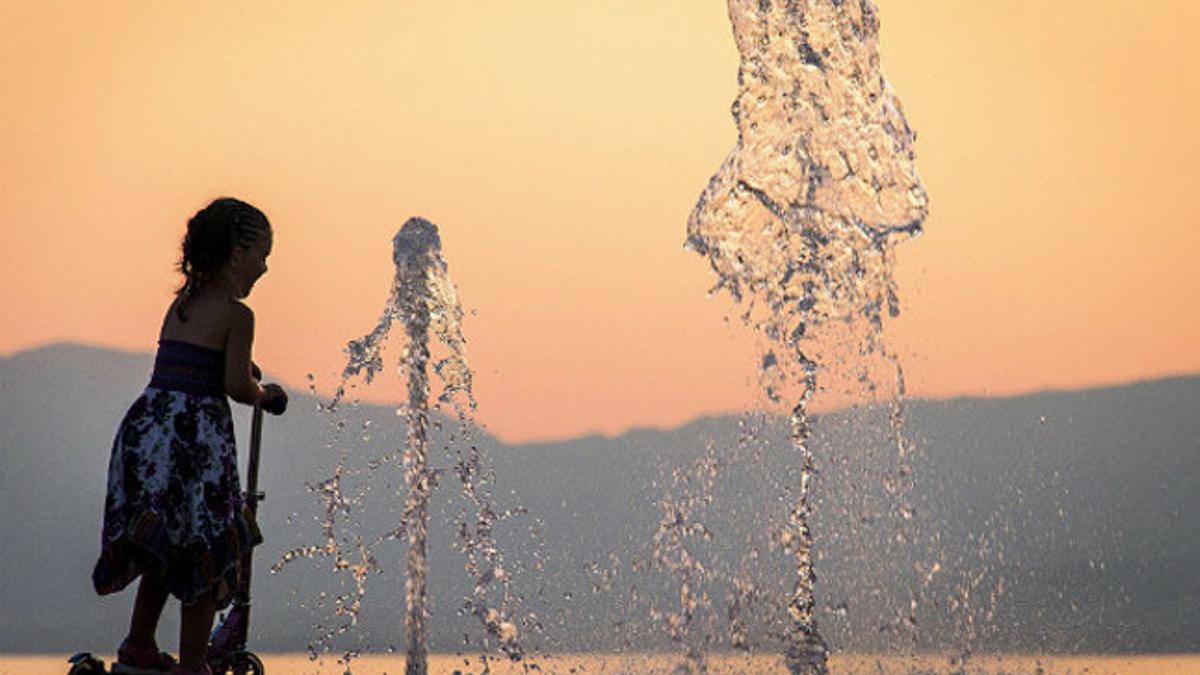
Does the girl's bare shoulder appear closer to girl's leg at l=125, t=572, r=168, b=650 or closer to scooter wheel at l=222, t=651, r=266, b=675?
girl's leg at l=125, t=572, r=168, b=650

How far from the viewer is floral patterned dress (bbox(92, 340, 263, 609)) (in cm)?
615

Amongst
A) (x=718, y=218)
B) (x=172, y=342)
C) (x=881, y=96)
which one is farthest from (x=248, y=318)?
(x=881, y=96)

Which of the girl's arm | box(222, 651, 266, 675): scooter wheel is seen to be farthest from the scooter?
the girl's arm

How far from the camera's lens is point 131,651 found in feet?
20.2

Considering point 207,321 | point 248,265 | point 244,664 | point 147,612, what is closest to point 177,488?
point 147,612

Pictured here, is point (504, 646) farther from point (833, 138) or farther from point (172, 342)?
point (172, 342)

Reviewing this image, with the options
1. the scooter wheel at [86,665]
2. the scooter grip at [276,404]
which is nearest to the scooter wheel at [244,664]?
the scooter wheel at [86,665]

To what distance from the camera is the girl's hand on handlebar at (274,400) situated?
6.45m

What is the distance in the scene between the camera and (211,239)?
632 cm

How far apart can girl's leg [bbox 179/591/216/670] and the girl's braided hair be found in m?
1.03

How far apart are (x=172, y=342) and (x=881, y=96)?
6223mm

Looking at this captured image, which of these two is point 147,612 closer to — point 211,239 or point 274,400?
point 274,400

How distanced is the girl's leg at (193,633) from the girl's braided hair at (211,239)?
103 centimetres

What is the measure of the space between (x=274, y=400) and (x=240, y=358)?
10.0 inches
